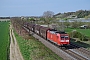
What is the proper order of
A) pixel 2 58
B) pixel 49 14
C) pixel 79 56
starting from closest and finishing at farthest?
1. pixel 79 56
2. pixel 2 58
3. pixel 49 14

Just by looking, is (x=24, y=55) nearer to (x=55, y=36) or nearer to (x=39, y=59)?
(x=39, y=59)

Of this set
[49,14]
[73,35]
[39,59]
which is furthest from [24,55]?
[49,14]

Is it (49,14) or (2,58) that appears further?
(49,14)

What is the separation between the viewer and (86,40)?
147 ft

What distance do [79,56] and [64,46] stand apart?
6623 mm

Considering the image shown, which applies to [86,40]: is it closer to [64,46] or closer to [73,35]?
[73,35]

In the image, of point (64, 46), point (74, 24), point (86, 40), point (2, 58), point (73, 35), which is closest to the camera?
point (2, 58)

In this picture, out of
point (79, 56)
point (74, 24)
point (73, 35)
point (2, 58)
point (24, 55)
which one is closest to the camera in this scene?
point (24, 55)

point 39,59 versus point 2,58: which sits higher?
point 39,59

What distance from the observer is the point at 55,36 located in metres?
34.5

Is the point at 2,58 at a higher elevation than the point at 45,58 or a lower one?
lower

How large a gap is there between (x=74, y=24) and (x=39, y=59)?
66.7 metres

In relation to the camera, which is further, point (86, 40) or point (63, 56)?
point (86, 40)

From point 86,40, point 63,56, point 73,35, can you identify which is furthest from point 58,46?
point 73,35
